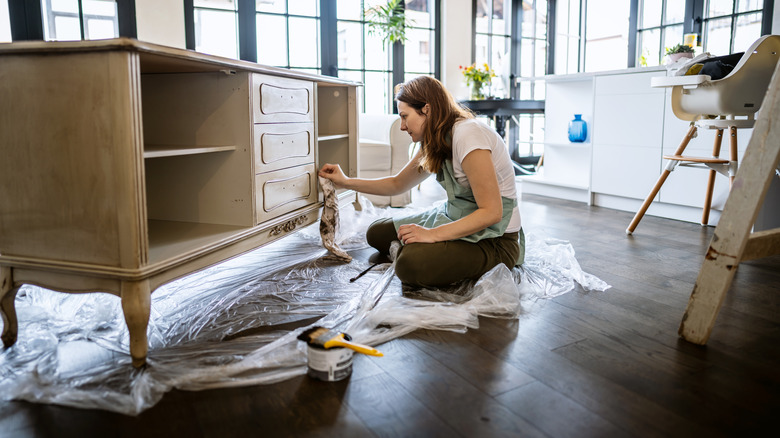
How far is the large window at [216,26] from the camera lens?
4.71 m

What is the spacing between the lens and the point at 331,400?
4.20 ft

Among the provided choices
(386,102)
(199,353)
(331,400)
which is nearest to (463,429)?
(331,400)

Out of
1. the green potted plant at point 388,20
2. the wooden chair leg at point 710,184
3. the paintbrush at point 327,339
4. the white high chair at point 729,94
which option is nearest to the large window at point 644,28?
the wooden chair leg at point 710,184

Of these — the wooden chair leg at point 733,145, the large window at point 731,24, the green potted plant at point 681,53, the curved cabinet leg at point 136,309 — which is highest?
the large window at point 731,24

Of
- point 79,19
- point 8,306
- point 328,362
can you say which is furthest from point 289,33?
point 328,362

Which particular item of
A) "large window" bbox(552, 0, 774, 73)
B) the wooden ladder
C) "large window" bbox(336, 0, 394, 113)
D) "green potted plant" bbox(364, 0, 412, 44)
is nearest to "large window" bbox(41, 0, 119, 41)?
"large window" bbox(336, 0, 394, 113)

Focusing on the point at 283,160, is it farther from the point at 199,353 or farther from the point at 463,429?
the point at 463,429

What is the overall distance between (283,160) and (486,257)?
83 centimetres

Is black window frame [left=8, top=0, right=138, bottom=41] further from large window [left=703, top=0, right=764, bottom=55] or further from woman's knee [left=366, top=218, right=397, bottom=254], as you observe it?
large window [left=703, top=0, right=764, bottom=55]

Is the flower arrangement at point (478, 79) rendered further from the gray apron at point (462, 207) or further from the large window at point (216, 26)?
the gray apron at point (462, 207)

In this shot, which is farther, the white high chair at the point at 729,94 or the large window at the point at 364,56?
the large window at the point at 364,56

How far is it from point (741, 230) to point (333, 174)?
1534 millimetres

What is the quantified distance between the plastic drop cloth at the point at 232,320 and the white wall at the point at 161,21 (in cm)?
268

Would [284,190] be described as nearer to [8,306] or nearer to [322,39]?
[8,306]
